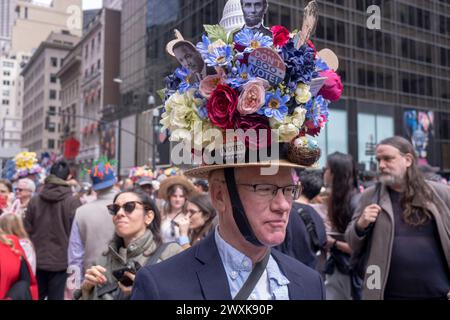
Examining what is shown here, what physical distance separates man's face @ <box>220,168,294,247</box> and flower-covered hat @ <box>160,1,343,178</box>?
0.07m

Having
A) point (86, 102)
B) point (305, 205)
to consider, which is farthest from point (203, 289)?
point (86, 102)

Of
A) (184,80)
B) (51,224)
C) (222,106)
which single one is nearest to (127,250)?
(184,80)

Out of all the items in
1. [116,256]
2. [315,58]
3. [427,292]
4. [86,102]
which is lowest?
[427,292]

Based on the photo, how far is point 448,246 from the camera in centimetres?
322

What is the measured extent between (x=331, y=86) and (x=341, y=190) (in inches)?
110

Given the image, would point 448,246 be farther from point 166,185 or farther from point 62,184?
point 62,184

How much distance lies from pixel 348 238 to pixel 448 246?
78cm

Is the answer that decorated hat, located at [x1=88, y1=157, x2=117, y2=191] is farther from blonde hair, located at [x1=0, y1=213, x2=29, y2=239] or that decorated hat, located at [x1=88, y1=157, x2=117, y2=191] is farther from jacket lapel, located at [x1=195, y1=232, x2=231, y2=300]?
jacket lapel, located at [x1=195, y1=232, x2=231, y2=300]

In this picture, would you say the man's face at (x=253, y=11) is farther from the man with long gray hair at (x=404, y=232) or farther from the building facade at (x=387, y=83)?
the building facade at (x=387, y=83)

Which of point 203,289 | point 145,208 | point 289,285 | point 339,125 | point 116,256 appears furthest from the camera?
point 339,125

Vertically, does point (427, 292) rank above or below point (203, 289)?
below

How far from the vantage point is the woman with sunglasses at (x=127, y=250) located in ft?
8.96

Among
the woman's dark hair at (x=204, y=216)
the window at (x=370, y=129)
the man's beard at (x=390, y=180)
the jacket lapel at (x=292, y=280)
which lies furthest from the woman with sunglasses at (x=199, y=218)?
the window at (x=370, y=129)

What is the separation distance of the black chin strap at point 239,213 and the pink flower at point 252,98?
25 cm
